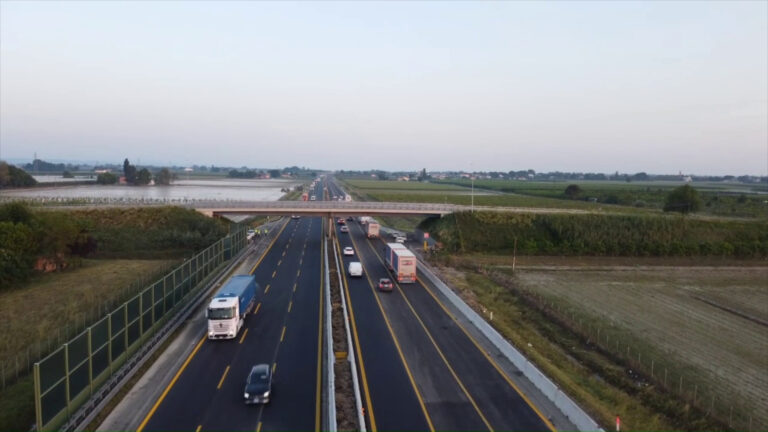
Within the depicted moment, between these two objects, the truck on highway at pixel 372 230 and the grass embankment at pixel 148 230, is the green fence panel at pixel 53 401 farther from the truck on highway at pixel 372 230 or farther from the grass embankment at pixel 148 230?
the truck on highway at pixel 372 230

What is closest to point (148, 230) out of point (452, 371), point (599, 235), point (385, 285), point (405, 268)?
point (405, 268)

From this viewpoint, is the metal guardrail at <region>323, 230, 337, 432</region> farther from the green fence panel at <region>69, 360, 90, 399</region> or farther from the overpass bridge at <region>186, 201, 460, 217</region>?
the overpass bridge at <region>186, 201, 460, 217</region>

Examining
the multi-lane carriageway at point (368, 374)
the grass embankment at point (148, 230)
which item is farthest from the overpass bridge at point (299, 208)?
the multi-lane carriageway at point (368, 374)

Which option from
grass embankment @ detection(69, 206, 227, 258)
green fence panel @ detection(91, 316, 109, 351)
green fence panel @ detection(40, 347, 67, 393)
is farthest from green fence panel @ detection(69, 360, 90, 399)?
grass embankment @ detection(69, 206, 227, 258)

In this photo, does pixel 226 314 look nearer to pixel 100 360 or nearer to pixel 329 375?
pixel 100 360

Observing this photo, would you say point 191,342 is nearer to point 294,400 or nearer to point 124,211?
point 294,400

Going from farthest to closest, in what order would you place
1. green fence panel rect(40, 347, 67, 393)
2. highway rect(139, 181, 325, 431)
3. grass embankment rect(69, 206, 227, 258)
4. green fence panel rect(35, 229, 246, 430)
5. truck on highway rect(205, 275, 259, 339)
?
1. grass embankment rect(69, 206, 227, 258)
2. truck on highway rect(205, 275, 259, 339)
3. highway rect(139, 181, 325, 431)
4. green fence panel rect(35, 229, 246, 430)
5. green fence panel rect(40, 347, 67, 393)

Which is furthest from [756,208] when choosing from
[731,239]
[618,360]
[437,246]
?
[618,360]
